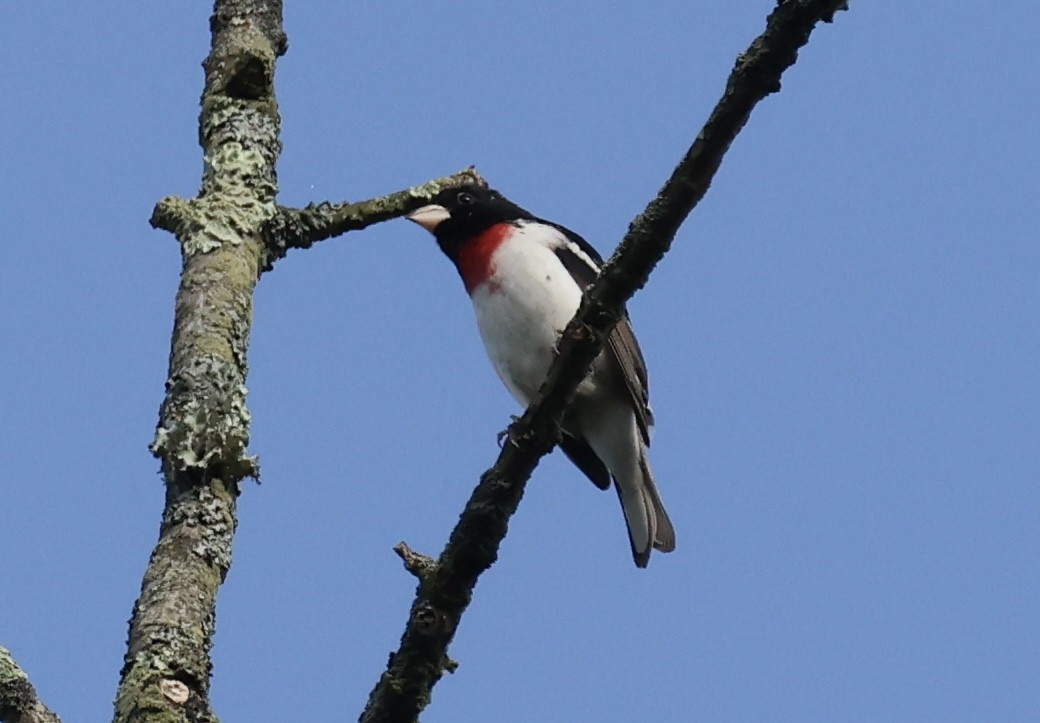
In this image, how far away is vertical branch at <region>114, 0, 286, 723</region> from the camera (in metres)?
3.26

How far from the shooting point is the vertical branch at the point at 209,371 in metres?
3.26

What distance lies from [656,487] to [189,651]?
2970mm

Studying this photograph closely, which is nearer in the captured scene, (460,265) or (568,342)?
(568,342)

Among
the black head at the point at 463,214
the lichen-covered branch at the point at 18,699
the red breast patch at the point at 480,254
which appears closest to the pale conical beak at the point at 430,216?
the black head at the point at 463,214

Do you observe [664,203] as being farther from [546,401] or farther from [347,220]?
[347,220]

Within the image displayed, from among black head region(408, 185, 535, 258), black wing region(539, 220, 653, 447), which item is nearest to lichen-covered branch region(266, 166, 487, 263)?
black head region(408, 185, 535, 258)

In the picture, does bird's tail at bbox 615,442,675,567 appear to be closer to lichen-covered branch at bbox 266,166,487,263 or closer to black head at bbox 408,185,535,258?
black head at bbox 408,185,535,258

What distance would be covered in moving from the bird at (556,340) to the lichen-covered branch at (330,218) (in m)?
0.43

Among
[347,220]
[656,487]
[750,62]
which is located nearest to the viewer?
[750,62]

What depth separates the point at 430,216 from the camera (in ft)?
18.9

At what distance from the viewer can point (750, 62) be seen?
10.6ft

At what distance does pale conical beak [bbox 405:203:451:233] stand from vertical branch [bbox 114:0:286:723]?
2.25ft

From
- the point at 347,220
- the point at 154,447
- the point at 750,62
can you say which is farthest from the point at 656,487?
the point at 750,62

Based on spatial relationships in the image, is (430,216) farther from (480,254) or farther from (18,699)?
(18,699)
